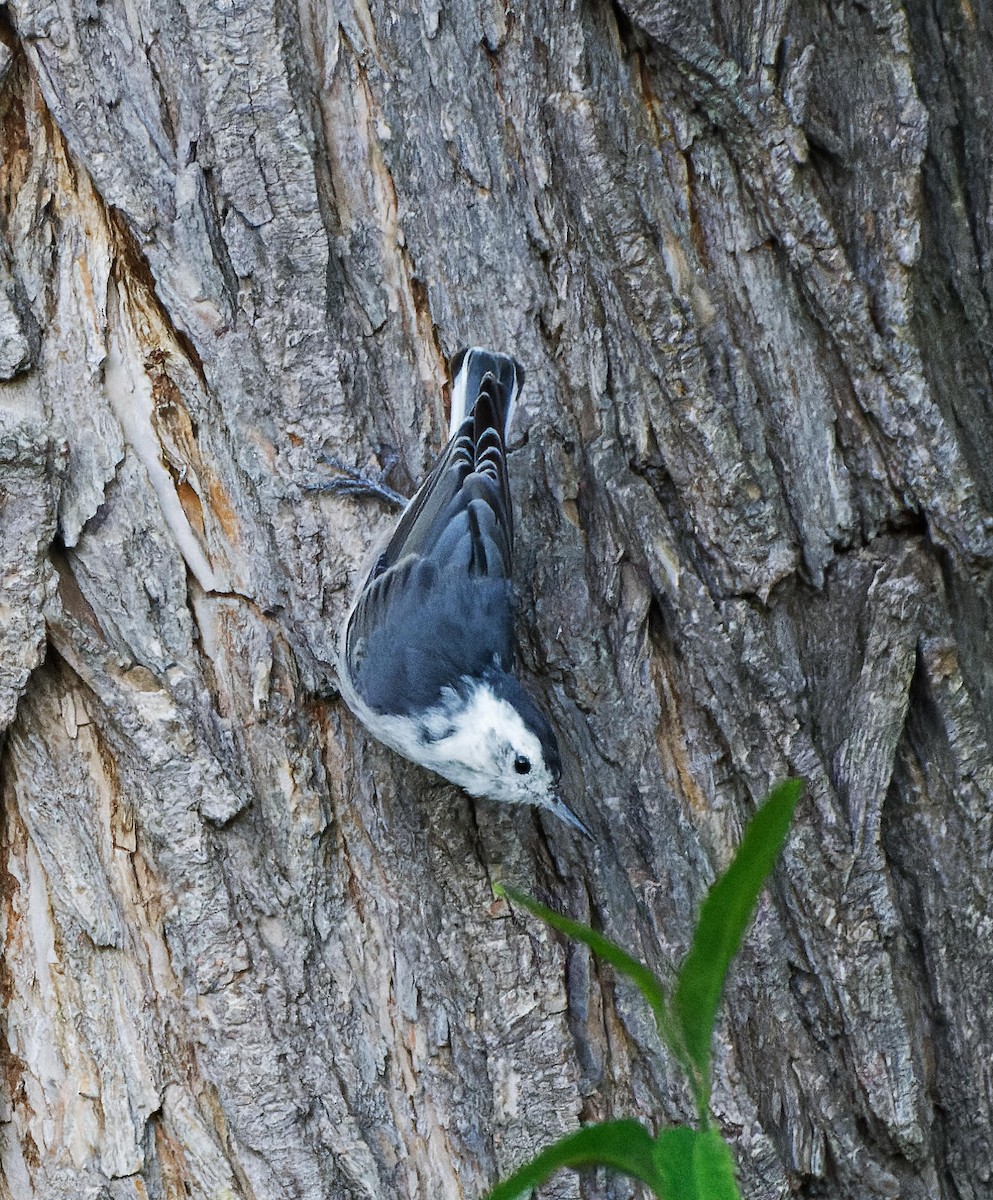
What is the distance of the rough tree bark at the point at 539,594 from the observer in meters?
1.81

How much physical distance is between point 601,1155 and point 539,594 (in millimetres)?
1443

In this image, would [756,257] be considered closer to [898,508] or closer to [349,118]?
[898,508]

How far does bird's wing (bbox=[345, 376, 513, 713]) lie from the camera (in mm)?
2027

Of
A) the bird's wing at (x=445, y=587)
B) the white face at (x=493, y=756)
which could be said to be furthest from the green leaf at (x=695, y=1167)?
the bird's wing at (x=445, y=587)

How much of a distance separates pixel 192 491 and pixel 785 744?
1.15m

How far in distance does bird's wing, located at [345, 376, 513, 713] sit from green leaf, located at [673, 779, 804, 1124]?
148 cm

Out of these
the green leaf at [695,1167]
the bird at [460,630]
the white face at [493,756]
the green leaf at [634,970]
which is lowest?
the green leaf at [695,1167]

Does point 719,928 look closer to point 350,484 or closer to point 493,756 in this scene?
point 493,756

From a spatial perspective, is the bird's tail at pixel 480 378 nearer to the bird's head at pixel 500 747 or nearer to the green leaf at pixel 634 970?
the bird's head at pixel 500 747

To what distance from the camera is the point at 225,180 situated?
6.15 ft

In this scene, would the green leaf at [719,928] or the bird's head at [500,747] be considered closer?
the green leaf at [719,928]

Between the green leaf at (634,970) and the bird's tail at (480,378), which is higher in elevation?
the bird's tail at (480,378)

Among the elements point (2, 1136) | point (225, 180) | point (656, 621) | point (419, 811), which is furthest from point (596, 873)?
point (225, 180)

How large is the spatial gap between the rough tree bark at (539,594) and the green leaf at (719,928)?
1.36 meters
